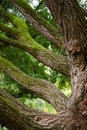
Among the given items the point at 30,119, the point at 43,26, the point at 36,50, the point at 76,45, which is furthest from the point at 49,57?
the point at 30,119

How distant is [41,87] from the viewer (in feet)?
12.2

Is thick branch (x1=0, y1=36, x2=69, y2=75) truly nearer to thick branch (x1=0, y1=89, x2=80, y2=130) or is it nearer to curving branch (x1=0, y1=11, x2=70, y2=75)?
curving branch (x1=0, y1=11, x2=70, y2=75)

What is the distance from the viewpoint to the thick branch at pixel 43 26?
3859 mm

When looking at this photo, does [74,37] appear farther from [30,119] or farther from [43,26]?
[43,26]

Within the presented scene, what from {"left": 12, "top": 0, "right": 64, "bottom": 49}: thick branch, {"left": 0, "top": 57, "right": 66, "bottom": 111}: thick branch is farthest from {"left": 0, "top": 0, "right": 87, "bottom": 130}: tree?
{"left": 12, "top": 0, "right": 64, "bottom": 49}: thick branch

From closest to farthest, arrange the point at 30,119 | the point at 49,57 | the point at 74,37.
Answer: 1. the point at 30,119
2. the point at 74,37
3. the point at 49,57

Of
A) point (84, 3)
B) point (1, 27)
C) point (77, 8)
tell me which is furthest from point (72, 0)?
point (84, 3)

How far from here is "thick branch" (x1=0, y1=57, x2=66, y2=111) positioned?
11.3 ft

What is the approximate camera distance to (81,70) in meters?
2.89

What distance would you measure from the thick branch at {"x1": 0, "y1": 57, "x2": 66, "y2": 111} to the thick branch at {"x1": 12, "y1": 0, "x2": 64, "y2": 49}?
50cm

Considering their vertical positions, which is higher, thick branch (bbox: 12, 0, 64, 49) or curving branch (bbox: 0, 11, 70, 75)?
thick branch (bbox: 12, 0, 64, 49)

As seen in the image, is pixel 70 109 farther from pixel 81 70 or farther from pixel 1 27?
pixel 1 27

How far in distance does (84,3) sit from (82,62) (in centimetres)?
262

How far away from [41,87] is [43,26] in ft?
2.47
